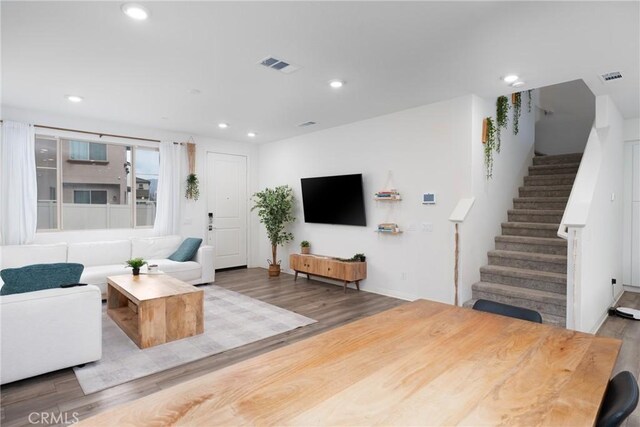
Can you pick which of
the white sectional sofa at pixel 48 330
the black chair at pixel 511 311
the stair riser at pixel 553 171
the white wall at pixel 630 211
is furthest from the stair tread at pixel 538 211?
the white sectional sofa at pixel 48 330

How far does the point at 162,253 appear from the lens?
234 inches

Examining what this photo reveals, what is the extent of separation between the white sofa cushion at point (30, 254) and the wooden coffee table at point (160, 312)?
1620 mm

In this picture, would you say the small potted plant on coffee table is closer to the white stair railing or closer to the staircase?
the staircase

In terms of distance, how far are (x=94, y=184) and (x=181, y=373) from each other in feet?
14.6

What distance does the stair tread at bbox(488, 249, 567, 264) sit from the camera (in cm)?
416

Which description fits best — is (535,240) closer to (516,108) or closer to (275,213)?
(516,108)

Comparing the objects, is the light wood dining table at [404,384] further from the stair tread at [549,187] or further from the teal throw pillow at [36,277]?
the stair tread at [549,187]

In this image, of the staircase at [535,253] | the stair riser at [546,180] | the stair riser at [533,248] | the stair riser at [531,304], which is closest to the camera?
the stair riser at [531,304]

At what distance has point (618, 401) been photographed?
108cm

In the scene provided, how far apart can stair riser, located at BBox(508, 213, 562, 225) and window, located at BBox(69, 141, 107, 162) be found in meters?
6.76

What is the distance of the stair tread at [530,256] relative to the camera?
4.16 metres

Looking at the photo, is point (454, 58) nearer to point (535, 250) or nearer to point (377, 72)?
point (377, 72)

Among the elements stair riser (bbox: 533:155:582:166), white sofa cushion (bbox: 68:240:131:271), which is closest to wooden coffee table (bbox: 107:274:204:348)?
white sofa cushion (bbox: 68:240:131:271)

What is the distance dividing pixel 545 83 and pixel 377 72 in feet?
6.21
